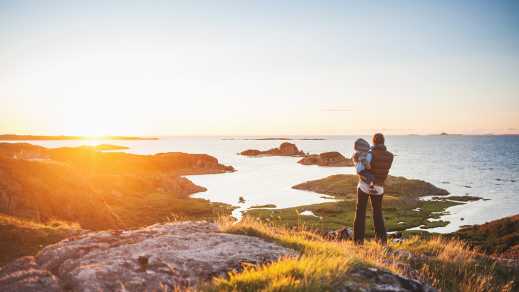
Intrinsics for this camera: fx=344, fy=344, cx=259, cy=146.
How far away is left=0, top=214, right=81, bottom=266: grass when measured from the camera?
1101 centimetres

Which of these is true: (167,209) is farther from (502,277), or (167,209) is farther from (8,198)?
(502,277)

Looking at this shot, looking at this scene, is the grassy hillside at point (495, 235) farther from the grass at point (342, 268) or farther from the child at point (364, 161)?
the child at point (364, 161)

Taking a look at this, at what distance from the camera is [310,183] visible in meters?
97.9

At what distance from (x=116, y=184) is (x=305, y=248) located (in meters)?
70.1

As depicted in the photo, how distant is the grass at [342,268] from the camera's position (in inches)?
197

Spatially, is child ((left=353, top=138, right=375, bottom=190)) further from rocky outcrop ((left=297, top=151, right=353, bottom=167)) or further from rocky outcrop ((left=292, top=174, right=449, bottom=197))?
rocky outcrop ((left=297, top=151, right=353, bottom=167))

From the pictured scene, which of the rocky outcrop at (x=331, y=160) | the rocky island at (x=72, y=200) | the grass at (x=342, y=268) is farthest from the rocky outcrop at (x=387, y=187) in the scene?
the grass at (x=342, y=268)

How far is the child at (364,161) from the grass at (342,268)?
206 cm

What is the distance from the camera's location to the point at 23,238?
40.8 feet

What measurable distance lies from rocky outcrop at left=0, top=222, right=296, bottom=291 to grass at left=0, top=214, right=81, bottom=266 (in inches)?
210

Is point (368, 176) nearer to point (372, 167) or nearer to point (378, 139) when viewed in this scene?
point (372, 167)

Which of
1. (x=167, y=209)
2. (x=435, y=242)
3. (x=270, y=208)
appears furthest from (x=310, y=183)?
(x=435, y=242)

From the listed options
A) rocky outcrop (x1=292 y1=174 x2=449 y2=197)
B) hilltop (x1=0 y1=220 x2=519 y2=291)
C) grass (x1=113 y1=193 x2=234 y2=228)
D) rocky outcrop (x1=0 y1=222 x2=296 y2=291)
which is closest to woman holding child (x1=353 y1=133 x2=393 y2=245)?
hilltop (x1=0 y1=220 x2=519 y2=291)

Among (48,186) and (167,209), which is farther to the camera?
(167,209)
